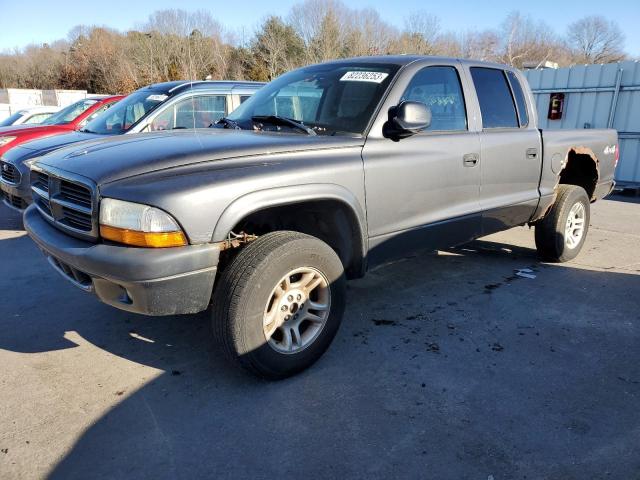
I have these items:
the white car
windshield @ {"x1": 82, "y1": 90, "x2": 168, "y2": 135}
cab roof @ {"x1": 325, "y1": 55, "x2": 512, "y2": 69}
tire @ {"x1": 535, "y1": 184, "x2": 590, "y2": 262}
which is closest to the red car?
windshield @ {"x1": 82, "y1": 90, "x2": 168, "y2": 135}

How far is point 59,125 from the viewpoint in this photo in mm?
7902

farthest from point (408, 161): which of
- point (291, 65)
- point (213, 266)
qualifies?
point (291, 65)

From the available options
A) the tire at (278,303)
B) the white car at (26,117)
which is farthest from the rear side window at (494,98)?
the white car at (26,117)

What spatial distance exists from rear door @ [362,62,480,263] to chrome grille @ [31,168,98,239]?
1611mm

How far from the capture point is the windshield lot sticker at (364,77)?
11.4ft

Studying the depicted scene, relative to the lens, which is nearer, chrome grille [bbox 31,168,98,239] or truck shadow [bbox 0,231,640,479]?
truck shadow [bbox 0,231,640,479]

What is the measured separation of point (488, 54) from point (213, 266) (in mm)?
47374

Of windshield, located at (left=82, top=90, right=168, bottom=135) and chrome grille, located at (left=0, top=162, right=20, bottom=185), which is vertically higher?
windshield, located at (left=82, top=90, right=168, bottom=135)

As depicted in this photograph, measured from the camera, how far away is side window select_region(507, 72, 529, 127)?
176 inches

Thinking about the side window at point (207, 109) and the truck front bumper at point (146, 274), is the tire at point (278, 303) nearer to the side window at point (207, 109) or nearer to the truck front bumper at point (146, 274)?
the truck front bumper at point (146, 274)

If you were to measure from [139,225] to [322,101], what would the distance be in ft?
5.86

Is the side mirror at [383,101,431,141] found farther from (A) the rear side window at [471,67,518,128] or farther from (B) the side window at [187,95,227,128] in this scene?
(B) the side window at [187,95,227,128]

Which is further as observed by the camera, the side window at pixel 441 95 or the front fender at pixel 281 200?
the side window at pixel 441 95

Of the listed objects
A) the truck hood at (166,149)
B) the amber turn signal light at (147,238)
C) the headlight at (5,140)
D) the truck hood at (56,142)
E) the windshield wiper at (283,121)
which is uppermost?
the windshield wiper at (283,121)
